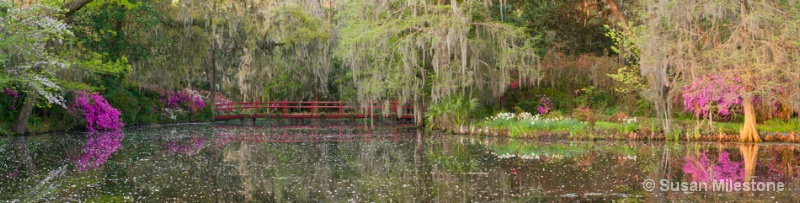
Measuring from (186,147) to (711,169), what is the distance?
11932mm

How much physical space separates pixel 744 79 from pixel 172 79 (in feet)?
70.3

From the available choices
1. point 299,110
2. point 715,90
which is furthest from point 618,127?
point 299,110

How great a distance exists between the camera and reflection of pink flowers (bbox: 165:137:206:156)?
17625 millimetres

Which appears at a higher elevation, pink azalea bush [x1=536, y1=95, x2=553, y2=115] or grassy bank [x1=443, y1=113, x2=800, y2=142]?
pink azalea bush [x1=536, y1=95, x2=553, y2=115]

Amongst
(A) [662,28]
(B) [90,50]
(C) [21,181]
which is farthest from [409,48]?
(C) [21,181]

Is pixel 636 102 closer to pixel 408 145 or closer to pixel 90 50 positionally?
pixel 408 145

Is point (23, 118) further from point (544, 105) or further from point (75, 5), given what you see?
point (544, 105)

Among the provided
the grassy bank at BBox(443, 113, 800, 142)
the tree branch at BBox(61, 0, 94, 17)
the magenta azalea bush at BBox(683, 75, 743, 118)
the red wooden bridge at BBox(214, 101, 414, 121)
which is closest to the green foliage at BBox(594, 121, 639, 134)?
the grassy bank at BBox(443, 113, 800, 142)

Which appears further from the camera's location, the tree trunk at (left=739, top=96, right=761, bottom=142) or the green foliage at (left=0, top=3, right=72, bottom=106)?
the tree trunk at (left=739, top=96, right=761, bottom=142)

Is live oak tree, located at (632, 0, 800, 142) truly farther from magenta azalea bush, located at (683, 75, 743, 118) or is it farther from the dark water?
the dark water

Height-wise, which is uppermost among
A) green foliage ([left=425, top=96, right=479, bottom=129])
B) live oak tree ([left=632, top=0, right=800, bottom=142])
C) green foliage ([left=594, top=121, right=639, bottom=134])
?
live oak tree ([left=632, top=0, right=800, bottom=142])

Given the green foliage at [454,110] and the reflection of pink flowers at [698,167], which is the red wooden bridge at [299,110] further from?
the reflection of pink flowers at [698,167]

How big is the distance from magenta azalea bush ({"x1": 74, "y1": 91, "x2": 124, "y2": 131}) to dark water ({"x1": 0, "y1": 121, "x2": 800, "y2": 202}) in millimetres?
4787

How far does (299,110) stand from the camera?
123 feet
